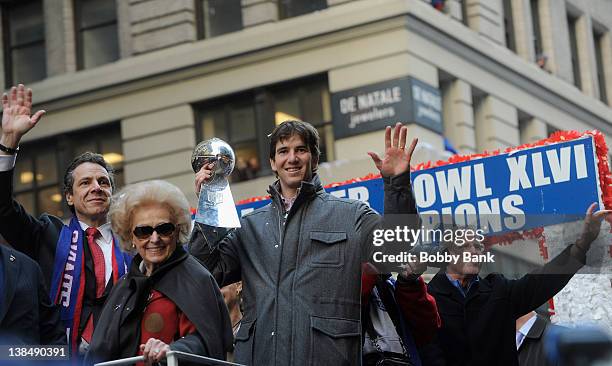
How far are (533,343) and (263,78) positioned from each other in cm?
1730

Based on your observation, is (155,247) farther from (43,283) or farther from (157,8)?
(157,8)

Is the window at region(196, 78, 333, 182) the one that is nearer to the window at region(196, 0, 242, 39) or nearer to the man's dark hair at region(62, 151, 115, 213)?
the window at region(196, 0, 242, 39)

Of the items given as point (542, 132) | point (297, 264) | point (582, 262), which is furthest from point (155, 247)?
point (542, 132)

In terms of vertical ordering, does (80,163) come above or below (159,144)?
below

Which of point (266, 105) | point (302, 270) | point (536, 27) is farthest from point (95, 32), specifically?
point (302, 270)

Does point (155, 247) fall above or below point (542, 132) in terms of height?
below

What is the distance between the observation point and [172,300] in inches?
251

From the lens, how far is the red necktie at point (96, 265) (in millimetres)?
7523

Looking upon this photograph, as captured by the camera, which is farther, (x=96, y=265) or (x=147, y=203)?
(x=96, y=265)

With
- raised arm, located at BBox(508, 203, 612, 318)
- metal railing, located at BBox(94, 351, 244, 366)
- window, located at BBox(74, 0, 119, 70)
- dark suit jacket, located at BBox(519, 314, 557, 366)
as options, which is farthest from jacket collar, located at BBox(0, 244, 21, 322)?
window, located at BBox(74, 0, 119, 70)

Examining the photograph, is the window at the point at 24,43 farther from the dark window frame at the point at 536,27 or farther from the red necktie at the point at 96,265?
the red necktie at the point at 96,265

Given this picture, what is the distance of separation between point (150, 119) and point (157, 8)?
2144 millimetres

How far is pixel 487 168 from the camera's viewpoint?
10727 mm

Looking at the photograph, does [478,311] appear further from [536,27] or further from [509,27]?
[536,27]
